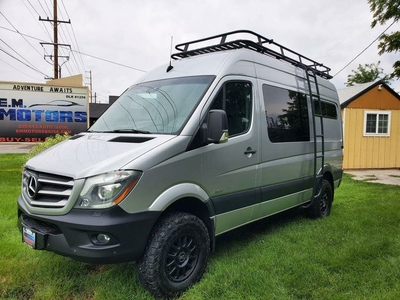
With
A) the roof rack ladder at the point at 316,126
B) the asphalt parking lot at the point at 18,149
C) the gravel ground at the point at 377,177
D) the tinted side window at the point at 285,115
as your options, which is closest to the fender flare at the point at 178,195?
the tinted side window at the point at 285,115

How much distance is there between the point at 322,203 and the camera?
578 cm

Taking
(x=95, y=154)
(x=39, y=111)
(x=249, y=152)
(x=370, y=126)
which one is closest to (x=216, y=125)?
(x=249, y=152)

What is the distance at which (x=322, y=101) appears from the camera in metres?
5.70

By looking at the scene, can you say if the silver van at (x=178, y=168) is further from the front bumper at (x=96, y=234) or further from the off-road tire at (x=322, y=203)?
the off-road tire at (x=322, y=203)

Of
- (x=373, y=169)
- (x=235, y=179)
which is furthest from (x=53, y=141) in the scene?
(x=373, y=169)

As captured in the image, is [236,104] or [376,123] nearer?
[236,104]

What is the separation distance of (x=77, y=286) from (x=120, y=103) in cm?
213

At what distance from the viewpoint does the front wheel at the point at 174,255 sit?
2754 millimetres

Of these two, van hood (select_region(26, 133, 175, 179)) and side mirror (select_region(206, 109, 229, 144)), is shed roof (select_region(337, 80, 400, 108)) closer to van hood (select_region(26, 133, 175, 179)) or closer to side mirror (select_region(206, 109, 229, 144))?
side mirror (select_region(206, 109, 229, 144))

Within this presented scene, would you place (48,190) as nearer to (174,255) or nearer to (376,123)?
(174,255)

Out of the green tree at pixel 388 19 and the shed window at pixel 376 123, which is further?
the shed window at pixel 376 123

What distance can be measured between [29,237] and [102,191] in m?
0.91

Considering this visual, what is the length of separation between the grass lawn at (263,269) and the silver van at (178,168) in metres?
0.41

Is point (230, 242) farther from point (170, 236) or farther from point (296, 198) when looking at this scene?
point (170, 236)
